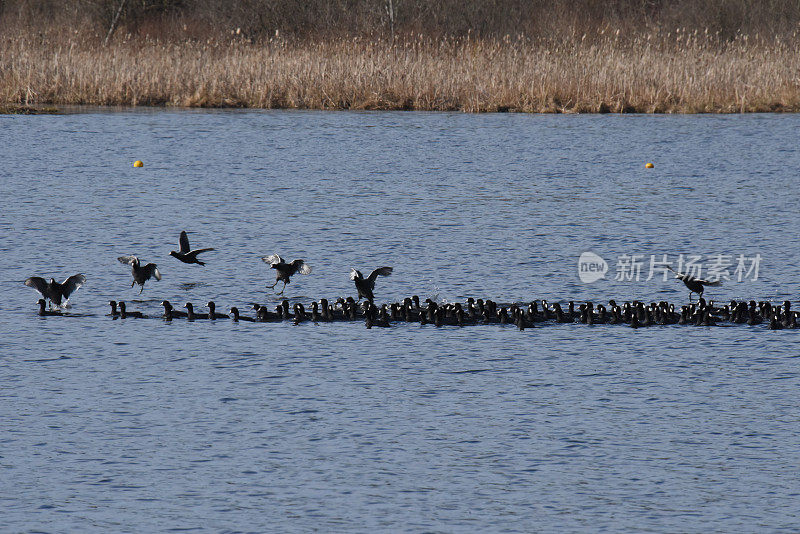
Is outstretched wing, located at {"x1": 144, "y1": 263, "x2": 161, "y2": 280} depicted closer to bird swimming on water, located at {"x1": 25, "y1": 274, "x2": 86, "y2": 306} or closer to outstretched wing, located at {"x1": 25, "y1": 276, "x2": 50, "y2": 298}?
bird swimming on water, located at {"x1": 25, "y1": 274, "x2": 86, "y2": 306}

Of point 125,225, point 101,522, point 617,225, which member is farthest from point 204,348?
point 617,225

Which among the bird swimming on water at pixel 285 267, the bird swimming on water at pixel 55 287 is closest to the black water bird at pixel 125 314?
the bird swimming on water at pixel 55 287

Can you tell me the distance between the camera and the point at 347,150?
26547 millimetres

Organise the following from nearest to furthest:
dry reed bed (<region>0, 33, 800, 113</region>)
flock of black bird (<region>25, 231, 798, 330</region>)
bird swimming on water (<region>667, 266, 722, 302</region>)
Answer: flock of black bird (<region>25, 231, 798, 330</region>), bird swimming on water (<region>667, 266, 722, 302</region>), dry reed bed (<region>0, 33, 800, 113</region>)

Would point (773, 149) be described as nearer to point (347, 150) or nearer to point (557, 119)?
point (557, 119)

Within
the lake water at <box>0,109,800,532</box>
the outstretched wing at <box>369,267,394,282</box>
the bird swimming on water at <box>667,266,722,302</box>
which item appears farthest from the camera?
the bird swimming on water at <box>667,266,722,302</box>

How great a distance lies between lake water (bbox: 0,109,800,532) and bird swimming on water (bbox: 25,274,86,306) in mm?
312

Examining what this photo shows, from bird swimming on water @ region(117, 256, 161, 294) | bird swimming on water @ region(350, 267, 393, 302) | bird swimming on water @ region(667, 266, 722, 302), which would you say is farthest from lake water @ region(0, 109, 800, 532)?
bird swimming on water @ region(667, 266, 722, 302)

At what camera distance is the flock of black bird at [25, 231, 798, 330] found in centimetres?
1254

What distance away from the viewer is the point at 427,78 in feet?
102

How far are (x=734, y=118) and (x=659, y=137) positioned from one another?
3425 mm

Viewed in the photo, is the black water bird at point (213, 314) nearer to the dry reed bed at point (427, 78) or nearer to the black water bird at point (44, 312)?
the black water bird at point (44, 312)

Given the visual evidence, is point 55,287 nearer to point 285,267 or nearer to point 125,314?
point 125,314

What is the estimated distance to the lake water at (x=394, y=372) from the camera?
7812mm
